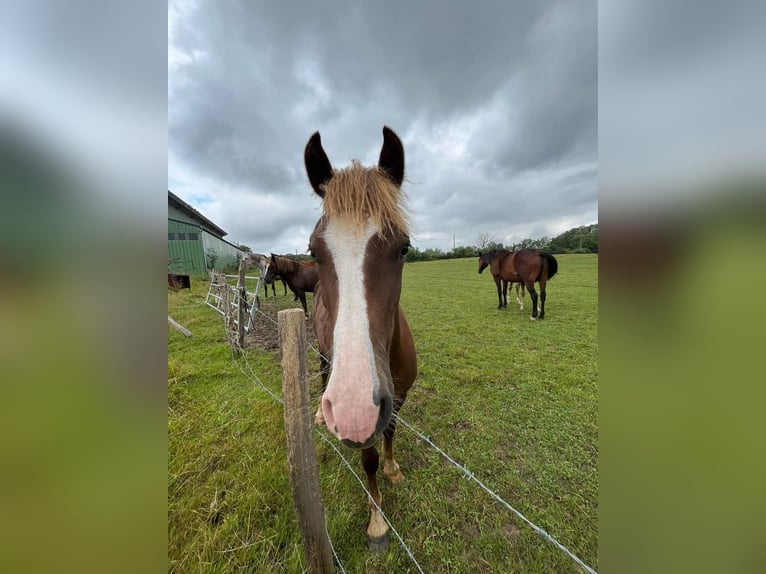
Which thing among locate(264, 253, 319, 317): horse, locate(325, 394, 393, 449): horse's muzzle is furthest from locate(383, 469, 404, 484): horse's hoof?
locate(264, 253, 319, 317): horse

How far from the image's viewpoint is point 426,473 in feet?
8.24

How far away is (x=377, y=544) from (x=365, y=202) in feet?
7.63

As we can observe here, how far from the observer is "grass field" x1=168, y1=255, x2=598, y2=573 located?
5.88 feet

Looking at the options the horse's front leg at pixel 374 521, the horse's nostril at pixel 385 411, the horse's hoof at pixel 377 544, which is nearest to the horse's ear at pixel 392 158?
the horse's nostril at pixel 385 411

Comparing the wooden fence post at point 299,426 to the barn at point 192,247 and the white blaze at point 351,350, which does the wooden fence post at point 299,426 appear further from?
the barn at point 192,247

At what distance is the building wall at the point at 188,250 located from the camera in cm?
1336

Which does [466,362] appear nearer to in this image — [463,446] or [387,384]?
[463,446]

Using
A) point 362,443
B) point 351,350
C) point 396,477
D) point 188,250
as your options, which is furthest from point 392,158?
point 188,250

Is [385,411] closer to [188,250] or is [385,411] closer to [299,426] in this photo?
[299,426]

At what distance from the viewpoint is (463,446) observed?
2898 mm

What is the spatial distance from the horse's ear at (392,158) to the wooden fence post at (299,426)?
1.12 meters

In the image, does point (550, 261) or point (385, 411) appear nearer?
point (385, 411)
